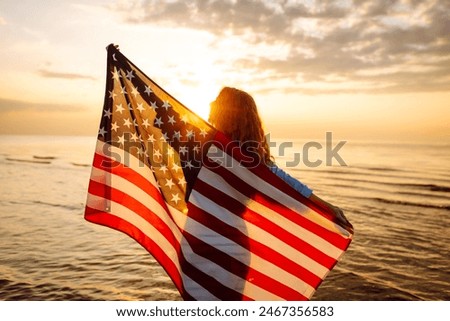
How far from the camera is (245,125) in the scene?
3.21 metres

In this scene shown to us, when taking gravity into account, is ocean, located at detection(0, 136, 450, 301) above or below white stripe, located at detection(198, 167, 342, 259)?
below

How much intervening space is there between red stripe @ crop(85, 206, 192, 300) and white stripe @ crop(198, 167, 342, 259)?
2.57 feet

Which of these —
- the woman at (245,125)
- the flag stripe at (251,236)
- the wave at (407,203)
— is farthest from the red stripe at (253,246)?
the wave at (407,203)

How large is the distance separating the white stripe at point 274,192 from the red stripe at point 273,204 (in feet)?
0.10

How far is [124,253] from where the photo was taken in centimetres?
729

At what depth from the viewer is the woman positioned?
125 inches

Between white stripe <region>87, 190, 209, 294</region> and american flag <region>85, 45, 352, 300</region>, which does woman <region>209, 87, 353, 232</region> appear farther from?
white stripe <region>87, 190, 209, 294</region>

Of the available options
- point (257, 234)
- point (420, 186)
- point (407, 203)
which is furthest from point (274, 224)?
point (420, 186)

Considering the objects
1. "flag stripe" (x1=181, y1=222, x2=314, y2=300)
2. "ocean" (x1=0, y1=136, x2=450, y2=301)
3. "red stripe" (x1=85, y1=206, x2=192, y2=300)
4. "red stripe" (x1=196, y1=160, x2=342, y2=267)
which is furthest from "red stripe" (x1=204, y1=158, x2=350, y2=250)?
"ocean" (x1=0, y1=136, x2=450, y2=301)

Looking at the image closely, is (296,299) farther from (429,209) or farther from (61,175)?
(61,175)

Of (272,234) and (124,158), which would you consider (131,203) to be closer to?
(124,158)

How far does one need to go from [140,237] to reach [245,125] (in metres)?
1.44
